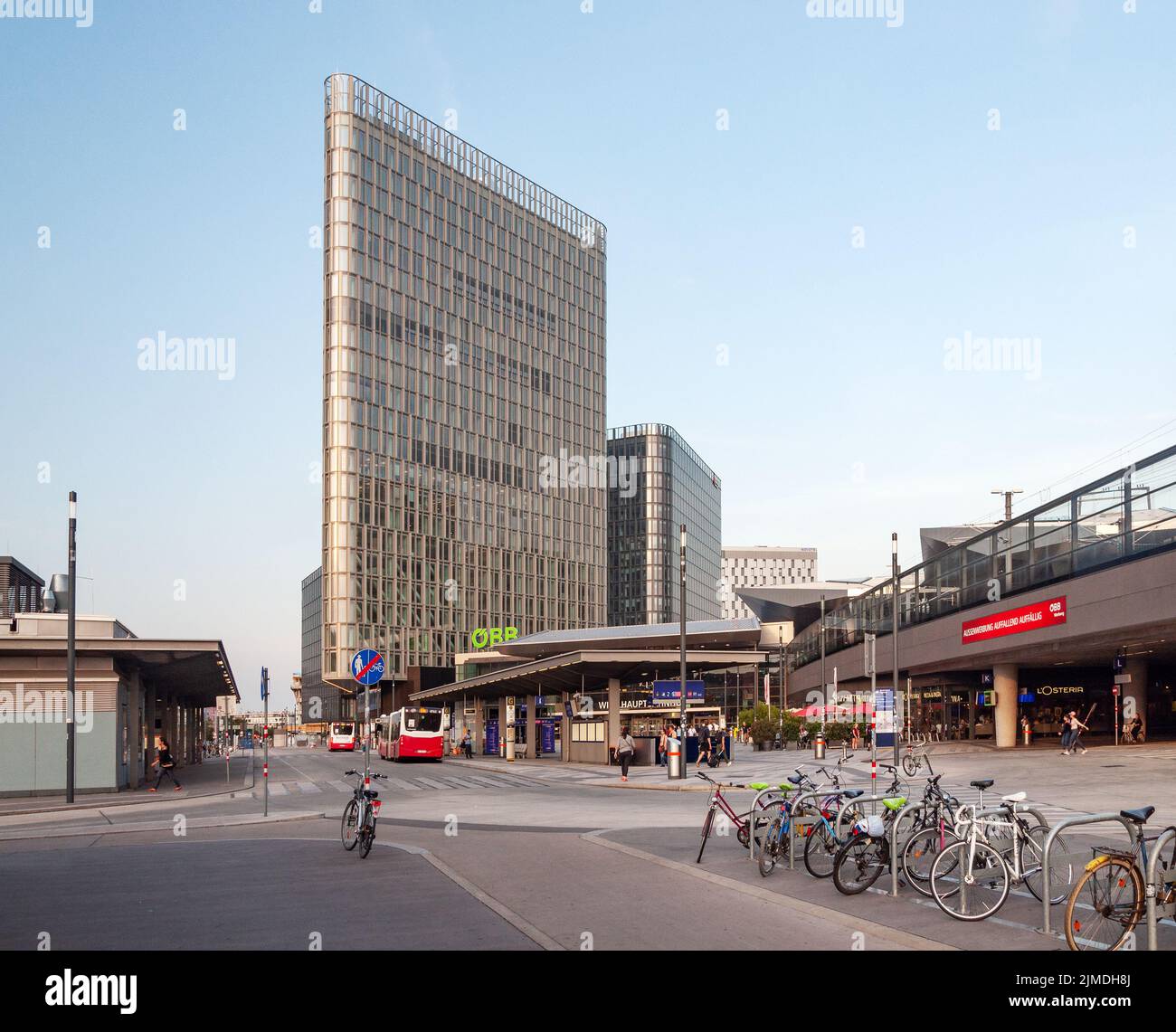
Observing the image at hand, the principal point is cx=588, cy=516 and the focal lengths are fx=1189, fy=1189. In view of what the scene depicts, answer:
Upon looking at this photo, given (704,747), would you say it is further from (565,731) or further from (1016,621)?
(1016,621)

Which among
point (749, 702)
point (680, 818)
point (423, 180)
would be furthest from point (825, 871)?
point (749, 702)

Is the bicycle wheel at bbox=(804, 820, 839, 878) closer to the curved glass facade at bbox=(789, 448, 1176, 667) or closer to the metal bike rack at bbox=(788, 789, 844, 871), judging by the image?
the metal bike rack at bbox=(788, 789, 844, 871)

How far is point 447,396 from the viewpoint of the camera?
13100 centimetres

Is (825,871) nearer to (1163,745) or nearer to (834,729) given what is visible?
(1163,745)

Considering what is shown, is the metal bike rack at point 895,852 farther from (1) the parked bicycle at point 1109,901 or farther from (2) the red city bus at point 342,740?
(2) the red city bus at point 342,740

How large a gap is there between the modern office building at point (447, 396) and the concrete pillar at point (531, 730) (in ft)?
201

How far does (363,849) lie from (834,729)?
4926 centimetres

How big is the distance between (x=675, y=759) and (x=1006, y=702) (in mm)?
25806

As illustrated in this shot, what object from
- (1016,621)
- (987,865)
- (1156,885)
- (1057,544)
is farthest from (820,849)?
(1016,621)

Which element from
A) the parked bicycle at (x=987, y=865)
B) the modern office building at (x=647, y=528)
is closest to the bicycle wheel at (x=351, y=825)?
the parked bicycle at (x=987, y=865)

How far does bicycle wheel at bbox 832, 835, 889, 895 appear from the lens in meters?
12.0

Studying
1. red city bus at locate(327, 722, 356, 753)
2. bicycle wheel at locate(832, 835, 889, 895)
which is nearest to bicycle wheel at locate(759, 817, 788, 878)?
bicycle wheel at locate(832, 835, 889, 895)

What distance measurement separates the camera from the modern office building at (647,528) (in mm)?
178750
